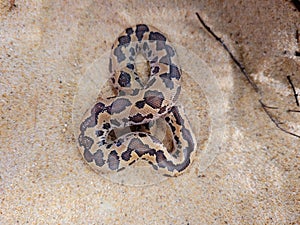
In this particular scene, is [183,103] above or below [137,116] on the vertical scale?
above

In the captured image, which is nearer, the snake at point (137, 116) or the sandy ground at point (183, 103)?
the sandy ground at point (183, 103)

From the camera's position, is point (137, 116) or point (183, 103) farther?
point (183, 103)

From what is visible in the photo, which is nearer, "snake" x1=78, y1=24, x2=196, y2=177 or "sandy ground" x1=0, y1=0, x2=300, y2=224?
"sandy ground" x1=0, y1=0, x2=300, y2=224

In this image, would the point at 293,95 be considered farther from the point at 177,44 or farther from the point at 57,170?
the point at 57,170

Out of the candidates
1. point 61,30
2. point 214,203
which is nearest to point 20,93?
point 61,30
